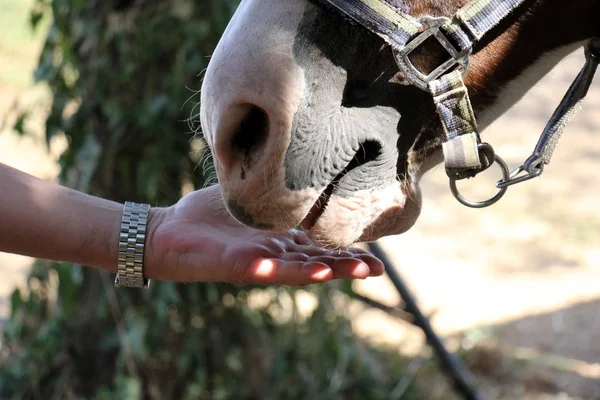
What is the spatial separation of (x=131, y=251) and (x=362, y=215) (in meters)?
0.45

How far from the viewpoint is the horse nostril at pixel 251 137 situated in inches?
53.2

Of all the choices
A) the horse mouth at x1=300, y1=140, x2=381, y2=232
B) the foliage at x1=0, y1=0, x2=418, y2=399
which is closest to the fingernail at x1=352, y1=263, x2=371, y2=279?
the horse mouth at x1=300, y1=140, x2=381, y2=232

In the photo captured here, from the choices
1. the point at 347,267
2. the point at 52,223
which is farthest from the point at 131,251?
the point at 347,267

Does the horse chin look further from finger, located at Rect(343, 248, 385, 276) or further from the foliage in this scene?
the foliage

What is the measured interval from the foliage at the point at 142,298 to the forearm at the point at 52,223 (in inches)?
39.8

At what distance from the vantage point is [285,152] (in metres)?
1.36

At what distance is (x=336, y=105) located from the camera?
4.54 ft

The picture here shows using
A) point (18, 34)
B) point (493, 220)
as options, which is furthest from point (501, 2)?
point (18, 34)

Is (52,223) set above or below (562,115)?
below

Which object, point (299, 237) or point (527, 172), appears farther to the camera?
point (299, 237)

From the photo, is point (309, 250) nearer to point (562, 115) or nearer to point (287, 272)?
point (287, 272)

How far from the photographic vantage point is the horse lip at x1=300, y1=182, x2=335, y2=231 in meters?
1.49

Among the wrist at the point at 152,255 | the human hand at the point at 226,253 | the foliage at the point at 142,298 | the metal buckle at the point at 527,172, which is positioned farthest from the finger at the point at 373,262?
the foliage at the point at 142,298

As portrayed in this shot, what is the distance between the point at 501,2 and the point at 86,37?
1.72 m
